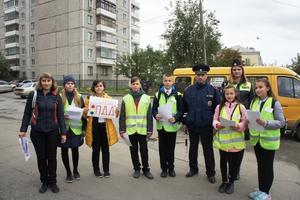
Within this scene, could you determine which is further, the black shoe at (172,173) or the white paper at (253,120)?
the black shoe at (172,173)

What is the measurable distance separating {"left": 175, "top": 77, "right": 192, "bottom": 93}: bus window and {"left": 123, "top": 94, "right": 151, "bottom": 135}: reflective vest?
20.2 feet

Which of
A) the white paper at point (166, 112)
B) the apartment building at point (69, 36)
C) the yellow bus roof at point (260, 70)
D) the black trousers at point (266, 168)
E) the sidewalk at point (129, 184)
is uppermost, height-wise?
the apartment building at point (69, 36)

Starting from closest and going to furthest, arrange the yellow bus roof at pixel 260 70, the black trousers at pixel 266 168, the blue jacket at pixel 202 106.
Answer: the black trousers at pixel 266 168 → the blue jacket at pixel 202 106 → the yellow bus roof at pixel 260 70

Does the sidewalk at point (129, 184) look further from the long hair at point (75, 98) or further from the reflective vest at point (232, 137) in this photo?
the long hair at point (75, 98)

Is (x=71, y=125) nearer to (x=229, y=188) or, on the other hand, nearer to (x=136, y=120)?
(x=136, y=120)

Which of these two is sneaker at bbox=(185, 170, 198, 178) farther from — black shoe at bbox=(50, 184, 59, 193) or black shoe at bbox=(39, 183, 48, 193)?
black shoe at bbox=(39, 183, 48, 193)

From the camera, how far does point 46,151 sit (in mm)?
5508

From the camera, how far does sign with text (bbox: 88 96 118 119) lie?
6.07m

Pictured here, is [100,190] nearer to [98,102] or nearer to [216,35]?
[98,102]

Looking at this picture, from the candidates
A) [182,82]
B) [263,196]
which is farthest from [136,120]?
[182,82]

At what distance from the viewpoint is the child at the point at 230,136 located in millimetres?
5426

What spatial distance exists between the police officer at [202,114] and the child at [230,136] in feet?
1.44

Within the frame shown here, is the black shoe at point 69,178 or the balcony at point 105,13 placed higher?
the balcony at point 105,13

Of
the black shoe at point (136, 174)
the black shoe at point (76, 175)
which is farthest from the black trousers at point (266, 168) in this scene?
the black shoe at point (76, 175)
